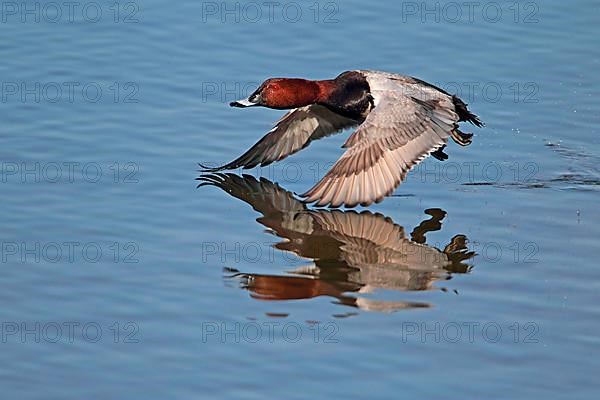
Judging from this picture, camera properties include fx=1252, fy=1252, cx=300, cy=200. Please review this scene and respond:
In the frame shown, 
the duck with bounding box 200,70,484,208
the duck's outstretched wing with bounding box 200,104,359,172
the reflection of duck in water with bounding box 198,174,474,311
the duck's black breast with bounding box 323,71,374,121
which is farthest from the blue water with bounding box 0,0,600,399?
the duck's black breast with bounding box 323,71,374,121

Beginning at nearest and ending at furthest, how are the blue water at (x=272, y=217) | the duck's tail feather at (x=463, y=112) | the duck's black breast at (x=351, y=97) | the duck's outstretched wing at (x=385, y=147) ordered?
the blue water at (x=272, y=217), the duck's outstretched wing at (x=385, y=147), the duck's black breast at (x=351, y=97), the duck's tail feather at (x=463, y=112)

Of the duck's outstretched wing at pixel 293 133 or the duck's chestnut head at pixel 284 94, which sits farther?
the duck's outstretched wing at pixel 293 133

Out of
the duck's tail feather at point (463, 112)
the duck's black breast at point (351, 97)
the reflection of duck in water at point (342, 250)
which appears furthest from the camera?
the duck's tail feather at point (463, 112)

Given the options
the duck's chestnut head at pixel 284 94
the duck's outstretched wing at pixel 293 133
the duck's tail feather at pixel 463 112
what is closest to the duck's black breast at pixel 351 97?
the duck's chestnut head at pixel 284 94

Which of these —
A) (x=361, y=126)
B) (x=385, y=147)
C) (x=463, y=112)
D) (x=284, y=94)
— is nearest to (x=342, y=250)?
(x=385, y=147)

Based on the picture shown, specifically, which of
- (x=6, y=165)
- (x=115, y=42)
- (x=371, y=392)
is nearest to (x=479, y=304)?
(x=371, y=392)

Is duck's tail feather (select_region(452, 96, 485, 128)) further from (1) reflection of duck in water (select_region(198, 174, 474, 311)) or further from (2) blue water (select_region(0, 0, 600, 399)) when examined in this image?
(1) reflection of duck in water (select_region(198, 174, 474, 311))

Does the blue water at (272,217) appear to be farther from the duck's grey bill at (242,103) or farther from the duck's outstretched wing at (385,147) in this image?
the duck's grey bill at (242,103)

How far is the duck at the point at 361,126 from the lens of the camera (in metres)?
9.73

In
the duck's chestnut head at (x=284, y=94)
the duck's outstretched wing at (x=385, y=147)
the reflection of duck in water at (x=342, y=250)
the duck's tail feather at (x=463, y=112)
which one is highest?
the duck's chestnut head at (x=284, y=94)

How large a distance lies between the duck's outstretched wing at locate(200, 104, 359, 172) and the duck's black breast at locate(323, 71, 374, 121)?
44 centimetres

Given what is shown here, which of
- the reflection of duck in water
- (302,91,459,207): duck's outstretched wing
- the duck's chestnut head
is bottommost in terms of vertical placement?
the reflection of duck in water

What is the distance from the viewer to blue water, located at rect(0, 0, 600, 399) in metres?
7.22

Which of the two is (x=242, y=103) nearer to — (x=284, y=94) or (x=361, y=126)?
(x=284, y=94)
